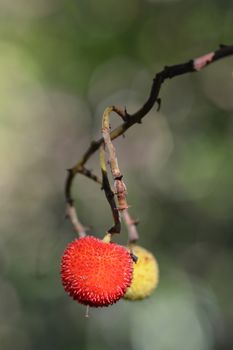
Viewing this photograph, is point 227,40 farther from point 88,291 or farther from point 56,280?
point 88,291

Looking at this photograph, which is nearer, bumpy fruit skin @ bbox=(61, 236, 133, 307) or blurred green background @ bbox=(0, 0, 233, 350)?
bumpy fruit skin @ bbox=(61, 236, 133, 307)

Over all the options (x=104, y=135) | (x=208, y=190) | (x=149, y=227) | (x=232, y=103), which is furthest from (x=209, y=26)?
(x=104, y=135)

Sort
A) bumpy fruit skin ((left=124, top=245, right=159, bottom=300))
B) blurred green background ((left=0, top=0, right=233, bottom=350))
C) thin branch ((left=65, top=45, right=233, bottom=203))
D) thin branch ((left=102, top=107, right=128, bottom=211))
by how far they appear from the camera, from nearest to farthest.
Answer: thin branch ((left=102, top=107, right=128, bottom=211))
thin branch ((left=65, top=45, right=233, bottom=203))
bumpy fruit skin ((left=124, top=245, right=159, bottom=300))
blurred green background ((left=0, top=0, right=233, bottom=350))

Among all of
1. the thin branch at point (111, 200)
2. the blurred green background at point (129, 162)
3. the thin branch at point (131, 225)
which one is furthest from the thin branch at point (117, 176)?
the blurred green background at point (129, 162)

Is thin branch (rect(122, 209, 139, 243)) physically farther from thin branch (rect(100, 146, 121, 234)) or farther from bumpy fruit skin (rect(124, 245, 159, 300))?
thin branch (rect(100, 146, 121, 234))

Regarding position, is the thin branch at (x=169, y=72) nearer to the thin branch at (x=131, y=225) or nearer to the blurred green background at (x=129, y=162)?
the thin branch at (x=131, y=225)

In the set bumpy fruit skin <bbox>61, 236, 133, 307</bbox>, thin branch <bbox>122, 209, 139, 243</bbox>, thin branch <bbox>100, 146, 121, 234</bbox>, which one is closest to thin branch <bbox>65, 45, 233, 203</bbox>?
thin branch <bbox>100, 146, 121, 234</bbox>
